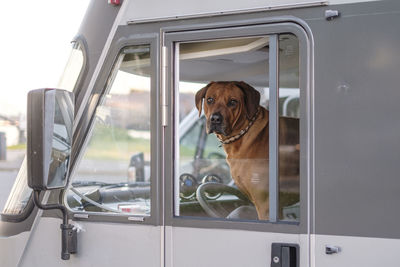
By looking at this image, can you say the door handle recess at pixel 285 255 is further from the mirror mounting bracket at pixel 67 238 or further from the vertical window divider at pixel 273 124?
the mirror mounting bracket at pixel 67 238

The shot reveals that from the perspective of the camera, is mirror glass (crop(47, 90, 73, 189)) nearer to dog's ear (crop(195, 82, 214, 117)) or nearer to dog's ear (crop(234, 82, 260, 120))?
dog's ear (crop(195, 82, 214, 117))

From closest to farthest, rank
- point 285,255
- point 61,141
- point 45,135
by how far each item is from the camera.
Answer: point 285,255 < point 45,135 < point 61,141

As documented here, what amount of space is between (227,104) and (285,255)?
37.7 inches

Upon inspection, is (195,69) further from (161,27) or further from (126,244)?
(126,244)

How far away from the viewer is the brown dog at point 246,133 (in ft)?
8.95

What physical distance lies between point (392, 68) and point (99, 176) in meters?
1.62

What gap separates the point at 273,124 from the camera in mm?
2742

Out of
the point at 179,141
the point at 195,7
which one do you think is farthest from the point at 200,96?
the point at 195,7

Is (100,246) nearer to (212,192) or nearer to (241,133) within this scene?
(212,192)

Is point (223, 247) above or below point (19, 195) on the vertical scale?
below

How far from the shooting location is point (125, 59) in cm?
304

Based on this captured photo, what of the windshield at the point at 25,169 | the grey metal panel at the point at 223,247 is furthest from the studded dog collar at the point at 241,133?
the windshield at the point at 25,169

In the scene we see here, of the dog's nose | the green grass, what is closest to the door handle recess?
the green grass

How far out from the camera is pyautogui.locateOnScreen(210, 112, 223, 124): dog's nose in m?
3.29
